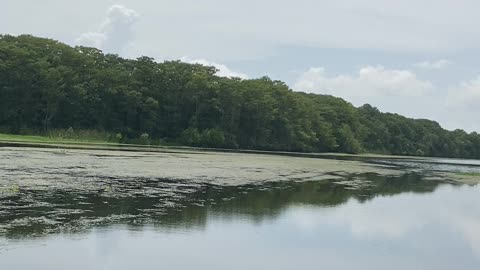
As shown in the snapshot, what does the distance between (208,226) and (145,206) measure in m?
2.48

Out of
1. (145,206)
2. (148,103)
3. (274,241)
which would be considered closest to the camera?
(274,241)

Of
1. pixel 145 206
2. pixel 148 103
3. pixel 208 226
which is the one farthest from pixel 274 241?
pixel 148 103

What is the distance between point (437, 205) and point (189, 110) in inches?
2536

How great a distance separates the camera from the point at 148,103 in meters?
76.8

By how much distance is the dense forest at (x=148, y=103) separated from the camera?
216 feet

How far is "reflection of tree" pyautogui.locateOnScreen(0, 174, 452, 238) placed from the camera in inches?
445

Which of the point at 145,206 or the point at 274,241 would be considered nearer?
the point at 274,241

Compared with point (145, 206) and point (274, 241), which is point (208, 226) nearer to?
point (274, 241)

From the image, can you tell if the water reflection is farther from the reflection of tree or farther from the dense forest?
the dense forest

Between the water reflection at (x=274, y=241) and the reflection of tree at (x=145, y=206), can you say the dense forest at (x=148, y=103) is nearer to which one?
the reflection of tree at (x=145, y=206)

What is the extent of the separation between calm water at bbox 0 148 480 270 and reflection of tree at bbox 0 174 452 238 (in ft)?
0.12

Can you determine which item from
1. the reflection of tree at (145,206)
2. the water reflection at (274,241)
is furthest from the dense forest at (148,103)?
the water reflection at (274,241)

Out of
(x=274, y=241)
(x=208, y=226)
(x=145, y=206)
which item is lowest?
(x=274, y=241)

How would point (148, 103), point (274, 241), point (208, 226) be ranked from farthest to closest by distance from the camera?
point (148, 103)
point (208, 226)
point (274, 241)
